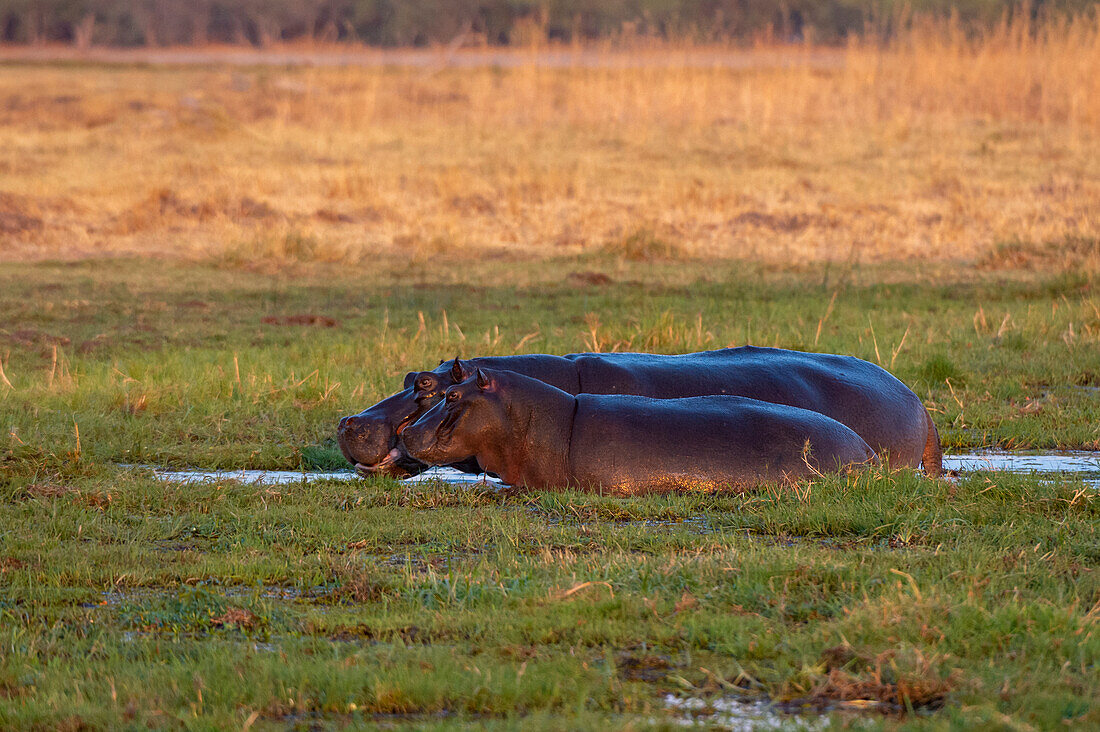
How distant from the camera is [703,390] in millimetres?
6008

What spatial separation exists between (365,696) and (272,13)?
30.7 metres

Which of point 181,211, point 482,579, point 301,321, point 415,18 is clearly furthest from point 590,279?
point 415,18

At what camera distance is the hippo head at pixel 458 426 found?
5.43 m

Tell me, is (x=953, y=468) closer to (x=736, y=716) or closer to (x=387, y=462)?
(x=387, y=462)

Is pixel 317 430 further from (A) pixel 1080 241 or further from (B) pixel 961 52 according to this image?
(B) pixel 961 52

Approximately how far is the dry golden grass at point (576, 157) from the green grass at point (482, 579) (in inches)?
289

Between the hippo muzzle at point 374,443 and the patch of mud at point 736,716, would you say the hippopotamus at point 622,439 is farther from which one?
the patch of mud at point 736,716

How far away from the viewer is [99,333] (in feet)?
34.1

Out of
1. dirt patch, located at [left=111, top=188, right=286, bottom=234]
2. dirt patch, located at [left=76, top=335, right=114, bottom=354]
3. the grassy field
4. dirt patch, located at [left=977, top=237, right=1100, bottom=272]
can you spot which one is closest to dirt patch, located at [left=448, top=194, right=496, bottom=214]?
the grassy field

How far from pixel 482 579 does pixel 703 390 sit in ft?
7.10

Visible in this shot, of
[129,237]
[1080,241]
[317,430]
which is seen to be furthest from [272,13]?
[317,430]

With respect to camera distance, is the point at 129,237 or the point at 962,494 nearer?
the point at 962,494

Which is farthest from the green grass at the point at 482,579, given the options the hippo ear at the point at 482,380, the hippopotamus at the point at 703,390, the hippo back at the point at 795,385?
the hippo back at the point at 795,385

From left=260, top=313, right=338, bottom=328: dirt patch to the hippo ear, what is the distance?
5.68 meters
